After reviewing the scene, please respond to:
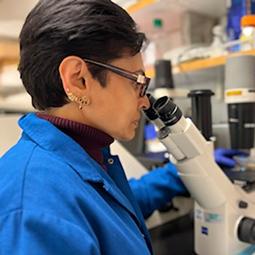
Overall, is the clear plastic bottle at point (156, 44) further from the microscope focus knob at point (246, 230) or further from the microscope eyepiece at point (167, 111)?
the microscope focus knob at point (246, 230)

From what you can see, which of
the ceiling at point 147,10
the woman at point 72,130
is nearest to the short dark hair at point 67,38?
the woman at point 72,130

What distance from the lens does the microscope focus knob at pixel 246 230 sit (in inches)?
35.6

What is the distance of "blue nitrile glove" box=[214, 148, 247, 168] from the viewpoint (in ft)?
3.86

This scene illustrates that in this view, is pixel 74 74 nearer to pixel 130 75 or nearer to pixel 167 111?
pixel 130 75

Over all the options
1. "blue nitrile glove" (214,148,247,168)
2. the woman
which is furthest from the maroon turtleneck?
"blue nitrile glove" (214,148,247,168)

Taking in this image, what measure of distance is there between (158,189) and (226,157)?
0.92ft

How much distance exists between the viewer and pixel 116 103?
0.71 m

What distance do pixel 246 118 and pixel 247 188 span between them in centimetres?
24

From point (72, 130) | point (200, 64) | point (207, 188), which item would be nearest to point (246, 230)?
point (207, 188)

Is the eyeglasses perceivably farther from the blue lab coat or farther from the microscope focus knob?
the microscope focus knob

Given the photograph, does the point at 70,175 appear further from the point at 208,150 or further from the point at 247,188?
the point at 247,188

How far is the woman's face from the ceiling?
74cm

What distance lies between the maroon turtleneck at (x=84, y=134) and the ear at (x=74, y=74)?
7cm

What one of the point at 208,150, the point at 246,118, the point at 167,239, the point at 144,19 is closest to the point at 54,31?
the point at 208,150
